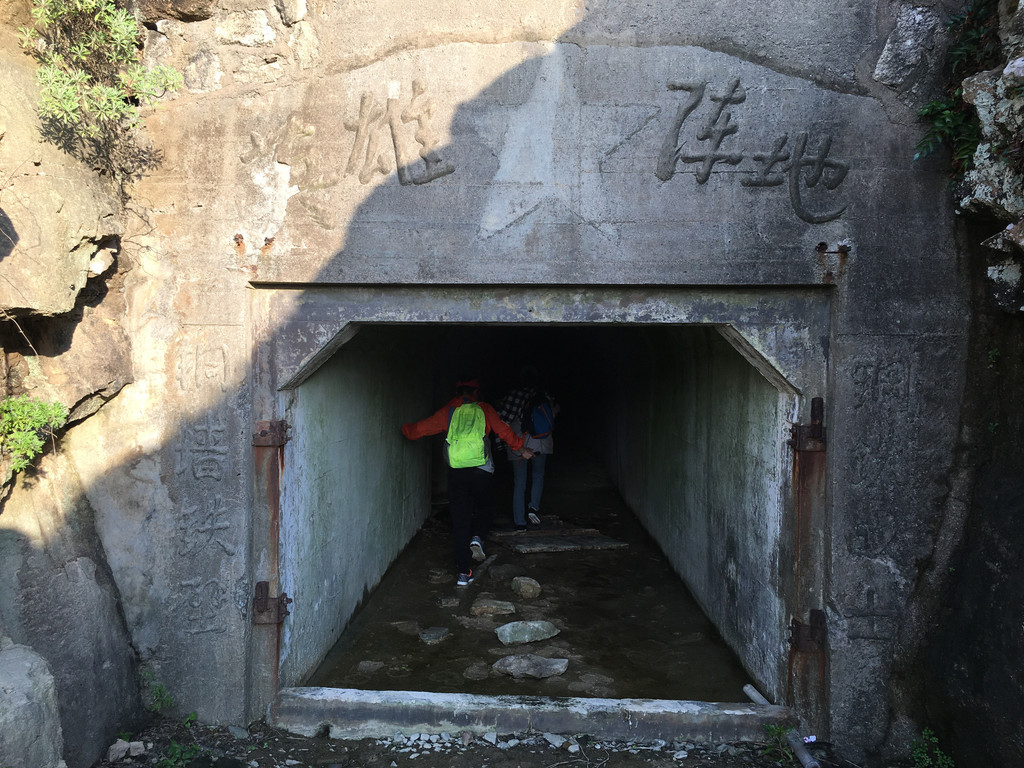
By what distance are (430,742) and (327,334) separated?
2.24m

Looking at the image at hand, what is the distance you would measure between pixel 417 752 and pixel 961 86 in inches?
167

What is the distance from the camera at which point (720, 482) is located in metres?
4.89

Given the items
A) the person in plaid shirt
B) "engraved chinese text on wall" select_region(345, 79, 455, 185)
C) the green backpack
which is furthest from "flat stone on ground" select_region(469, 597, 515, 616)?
"engraved chinese text on wall" select_region(345, 79, 455, 185)

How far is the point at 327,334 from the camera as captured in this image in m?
3.65

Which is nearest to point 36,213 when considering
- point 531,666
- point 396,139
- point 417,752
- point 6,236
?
point 6,236

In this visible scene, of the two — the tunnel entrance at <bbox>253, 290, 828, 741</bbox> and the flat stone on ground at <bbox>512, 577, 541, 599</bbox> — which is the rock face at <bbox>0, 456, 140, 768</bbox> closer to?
the tunnel entrance at <bbox>253, 290, 828, 741</bbox>

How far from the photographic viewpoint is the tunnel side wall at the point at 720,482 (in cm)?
389

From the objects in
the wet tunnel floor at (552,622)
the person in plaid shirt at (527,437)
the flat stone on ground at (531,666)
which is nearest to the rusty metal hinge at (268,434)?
the wet tunnel floor at (552,622)

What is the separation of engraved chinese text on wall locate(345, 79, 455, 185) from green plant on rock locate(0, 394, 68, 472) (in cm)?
188

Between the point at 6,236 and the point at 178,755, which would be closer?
the point at 6,236

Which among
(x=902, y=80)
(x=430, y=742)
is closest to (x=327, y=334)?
(x=430, y=742)

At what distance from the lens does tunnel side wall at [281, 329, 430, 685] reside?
3.95m

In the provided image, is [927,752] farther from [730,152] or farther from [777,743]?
[730,152]

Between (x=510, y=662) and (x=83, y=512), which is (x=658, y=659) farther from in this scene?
(x=83, y=512)
